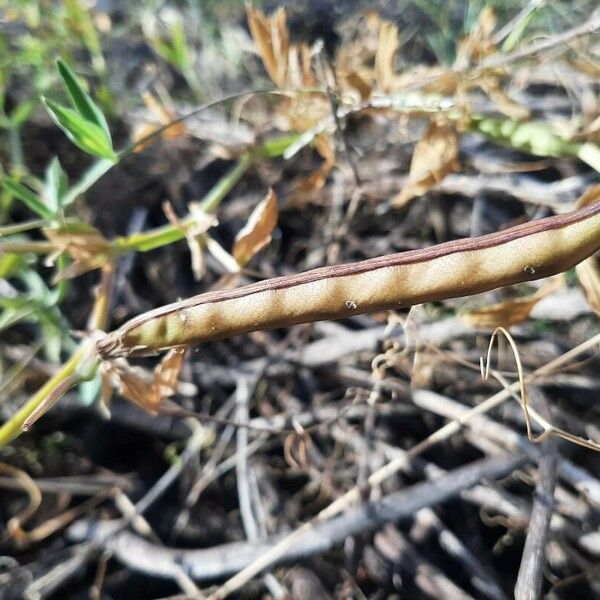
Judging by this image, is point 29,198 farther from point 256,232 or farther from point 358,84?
point 358,84

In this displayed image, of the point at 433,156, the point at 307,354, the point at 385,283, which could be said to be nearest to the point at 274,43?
the point at 433,156

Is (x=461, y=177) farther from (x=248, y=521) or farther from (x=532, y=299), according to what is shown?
(x=248, y=521)

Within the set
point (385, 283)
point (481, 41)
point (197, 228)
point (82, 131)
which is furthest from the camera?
point (481, 41)

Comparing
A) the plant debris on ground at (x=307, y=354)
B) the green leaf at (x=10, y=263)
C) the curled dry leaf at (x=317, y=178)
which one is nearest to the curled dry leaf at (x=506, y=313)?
the plant debris on ground at (x=307, y=354)

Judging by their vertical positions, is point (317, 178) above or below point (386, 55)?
below

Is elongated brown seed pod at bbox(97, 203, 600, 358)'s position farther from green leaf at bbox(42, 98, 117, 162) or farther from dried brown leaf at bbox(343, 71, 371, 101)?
dried brown leaf at bbox(343, 71, 371, 101)

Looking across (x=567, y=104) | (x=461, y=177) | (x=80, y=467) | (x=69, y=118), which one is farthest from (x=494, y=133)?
(x=80, y=467)
